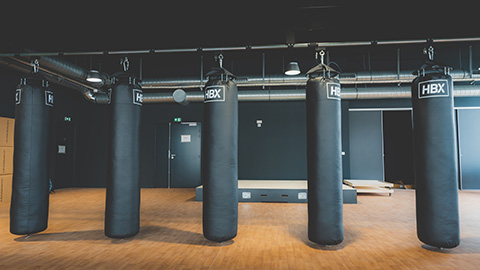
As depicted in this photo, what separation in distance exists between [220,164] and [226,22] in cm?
206

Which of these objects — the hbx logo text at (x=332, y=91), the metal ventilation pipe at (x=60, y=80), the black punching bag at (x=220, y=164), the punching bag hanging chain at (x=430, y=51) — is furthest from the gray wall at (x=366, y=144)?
the metal ventilation pipe at (x=60, y=80)

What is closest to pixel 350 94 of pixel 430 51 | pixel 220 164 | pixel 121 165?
pixel 430 51

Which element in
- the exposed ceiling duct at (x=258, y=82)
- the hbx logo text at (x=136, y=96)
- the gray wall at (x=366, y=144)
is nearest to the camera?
the hbx logo text at (x=136, y=96)

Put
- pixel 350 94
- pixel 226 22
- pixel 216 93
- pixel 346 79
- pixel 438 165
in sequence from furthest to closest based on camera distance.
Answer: pixel 350 94
pixel 346 79
pixel 226 22
pixel 216 93
pixel 438 165

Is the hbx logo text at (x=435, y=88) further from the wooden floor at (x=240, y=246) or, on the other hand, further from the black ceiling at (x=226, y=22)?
the wooden floor at (x=240, y=246)

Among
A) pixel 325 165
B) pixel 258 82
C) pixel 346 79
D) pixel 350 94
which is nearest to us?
pixel 325 165

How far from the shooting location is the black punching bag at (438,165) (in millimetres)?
2980

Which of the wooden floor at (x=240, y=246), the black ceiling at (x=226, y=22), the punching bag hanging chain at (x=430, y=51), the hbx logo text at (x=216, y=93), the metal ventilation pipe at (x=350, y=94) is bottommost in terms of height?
the wooden floor at (x=240, y=246)

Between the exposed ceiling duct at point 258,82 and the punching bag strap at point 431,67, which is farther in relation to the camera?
the exposed ceiling duct at point 258,82

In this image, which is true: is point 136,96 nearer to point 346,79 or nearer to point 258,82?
point 258,82

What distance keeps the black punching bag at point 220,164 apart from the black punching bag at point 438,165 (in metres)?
2.11

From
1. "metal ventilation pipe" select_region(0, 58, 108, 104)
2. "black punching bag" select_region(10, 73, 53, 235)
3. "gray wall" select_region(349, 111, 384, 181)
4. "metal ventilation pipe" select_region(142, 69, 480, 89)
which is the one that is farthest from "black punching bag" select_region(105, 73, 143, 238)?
"gray wall" select_region(349, 111, 384, 181)

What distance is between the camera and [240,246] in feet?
10.5

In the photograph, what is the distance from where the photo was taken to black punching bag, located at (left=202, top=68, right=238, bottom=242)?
3189 mm
